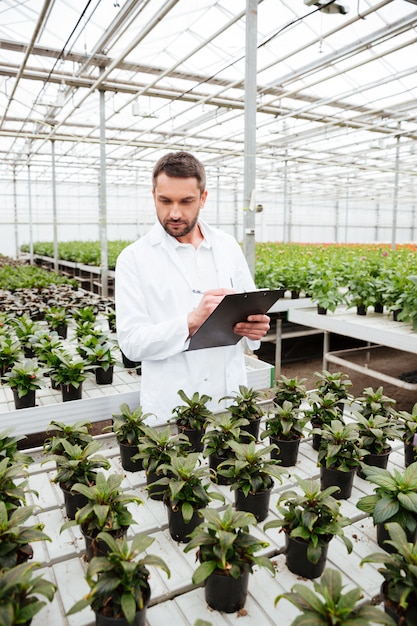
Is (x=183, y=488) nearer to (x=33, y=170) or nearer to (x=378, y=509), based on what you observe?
(x=378, y=509)

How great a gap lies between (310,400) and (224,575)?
111 cm

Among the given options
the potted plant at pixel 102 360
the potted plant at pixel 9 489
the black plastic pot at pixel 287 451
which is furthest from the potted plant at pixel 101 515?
the potted plant at pixel 102 360

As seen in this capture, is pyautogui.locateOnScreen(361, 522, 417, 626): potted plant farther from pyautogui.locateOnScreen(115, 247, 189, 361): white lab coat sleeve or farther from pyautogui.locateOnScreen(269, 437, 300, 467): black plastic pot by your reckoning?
pyautogui.locateOnScreen(115, 247, 189, 361): white lab coat sleeve

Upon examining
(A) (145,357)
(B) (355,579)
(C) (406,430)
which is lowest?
(B) (355,579)

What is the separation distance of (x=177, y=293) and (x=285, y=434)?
30.1 inches

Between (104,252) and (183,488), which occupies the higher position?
(104,252)

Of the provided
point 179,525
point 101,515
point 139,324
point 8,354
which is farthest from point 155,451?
point 8,354

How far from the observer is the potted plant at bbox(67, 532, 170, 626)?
38.1 inches

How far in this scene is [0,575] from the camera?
1.01 m

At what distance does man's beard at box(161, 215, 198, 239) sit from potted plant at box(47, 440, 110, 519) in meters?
0.92

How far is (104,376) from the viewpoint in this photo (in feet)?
11.7

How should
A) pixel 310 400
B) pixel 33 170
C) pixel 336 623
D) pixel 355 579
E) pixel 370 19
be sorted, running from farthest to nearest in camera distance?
1. pixel 33 170
2. pixel 370 19
3. pixel 310 400
4. pixel 355 579
5. pixel 336 623

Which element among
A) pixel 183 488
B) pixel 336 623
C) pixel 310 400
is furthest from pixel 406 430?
pixel 336 623

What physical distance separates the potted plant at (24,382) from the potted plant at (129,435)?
1.23 meters
